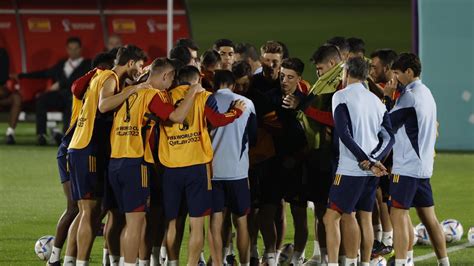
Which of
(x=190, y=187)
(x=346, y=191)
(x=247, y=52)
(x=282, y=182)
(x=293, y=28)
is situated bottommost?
(x=293, y=28)

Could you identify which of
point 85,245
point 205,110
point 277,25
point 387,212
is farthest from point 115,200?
point 277,25

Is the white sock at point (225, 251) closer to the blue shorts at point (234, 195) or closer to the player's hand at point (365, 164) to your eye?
the blue shorts at point (234, 195)

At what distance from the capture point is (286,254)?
1243 centimetres

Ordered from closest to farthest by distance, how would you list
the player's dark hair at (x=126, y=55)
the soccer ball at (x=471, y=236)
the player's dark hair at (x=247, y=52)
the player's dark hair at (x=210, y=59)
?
the player's dark hair at (x=126, y=55)
the player's dark hair at (x=210, y=59)
the player's dark hair at (x=247, y=52)
the soccer ball at (x=471, y=236)

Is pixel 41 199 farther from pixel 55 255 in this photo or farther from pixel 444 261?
pixel 444 261

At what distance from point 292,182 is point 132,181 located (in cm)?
197

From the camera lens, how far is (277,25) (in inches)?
1049

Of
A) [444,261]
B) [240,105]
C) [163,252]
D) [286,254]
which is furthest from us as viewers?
[286,254]

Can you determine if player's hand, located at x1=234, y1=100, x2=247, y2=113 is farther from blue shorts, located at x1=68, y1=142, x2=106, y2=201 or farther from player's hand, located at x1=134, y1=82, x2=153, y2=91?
blue shorts, located at x1=68, y1=142, x2=106, y2=201

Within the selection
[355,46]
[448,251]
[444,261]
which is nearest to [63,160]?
[355,46]

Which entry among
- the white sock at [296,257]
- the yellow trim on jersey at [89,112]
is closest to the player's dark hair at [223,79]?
the yellow trim on jersey at [89,112]

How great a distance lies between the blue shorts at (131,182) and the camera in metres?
10.6

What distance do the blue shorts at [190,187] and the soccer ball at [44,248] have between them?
2.16 metres

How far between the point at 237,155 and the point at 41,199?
678cm
